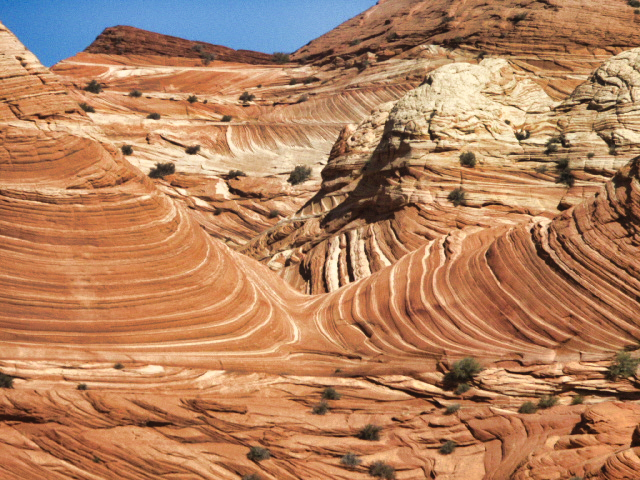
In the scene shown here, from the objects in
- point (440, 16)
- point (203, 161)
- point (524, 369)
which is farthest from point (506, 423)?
point (440, 16)

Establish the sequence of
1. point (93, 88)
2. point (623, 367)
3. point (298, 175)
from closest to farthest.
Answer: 1. point (623, 367)
2. point (298, 175)
3. point (93, 88)

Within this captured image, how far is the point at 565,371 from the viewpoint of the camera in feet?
45.3

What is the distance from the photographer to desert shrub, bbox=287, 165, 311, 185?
147 feet

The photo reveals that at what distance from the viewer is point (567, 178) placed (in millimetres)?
20922

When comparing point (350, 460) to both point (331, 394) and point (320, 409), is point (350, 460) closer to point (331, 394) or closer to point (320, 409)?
point (320, 409)

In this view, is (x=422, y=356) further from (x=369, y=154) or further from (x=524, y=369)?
(x=369, y=154)

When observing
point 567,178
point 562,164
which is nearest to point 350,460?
point 567,178

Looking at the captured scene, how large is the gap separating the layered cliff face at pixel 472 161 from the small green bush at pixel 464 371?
674cm

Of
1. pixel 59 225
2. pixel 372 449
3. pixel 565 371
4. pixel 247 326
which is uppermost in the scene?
Result: pixel 59 225

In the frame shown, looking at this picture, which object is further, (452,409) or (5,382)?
(452,409)

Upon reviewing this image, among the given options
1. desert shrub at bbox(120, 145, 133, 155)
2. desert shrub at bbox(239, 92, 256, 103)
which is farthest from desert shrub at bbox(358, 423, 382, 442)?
desert shrub at bbox(239, 92, 256, 103)

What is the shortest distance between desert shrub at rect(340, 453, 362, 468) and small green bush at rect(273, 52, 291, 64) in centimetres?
7591

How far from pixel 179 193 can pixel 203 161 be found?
16.5ft

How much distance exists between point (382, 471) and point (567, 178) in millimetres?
11956
